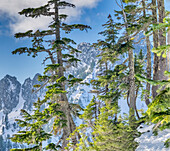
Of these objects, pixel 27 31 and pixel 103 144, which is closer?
pixel 103 144

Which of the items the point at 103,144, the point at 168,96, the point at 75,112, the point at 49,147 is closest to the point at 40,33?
the point at 75,112

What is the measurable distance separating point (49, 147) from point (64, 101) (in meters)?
3.31

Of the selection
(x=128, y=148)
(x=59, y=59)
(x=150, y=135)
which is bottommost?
(x=128, y=148)

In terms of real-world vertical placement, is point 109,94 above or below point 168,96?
below

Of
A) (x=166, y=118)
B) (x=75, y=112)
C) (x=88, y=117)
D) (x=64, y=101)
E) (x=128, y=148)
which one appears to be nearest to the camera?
(x=166, y=118)

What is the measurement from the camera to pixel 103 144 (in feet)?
31.8

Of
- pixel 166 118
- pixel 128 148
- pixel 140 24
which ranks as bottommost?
pixel 128 148

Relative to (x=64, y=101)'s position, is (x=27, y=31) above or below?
above

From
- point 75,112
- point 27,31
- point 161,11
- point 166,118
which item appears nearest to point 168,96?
point 166,118

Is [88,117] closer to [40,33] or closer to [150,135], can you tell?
[150,135]

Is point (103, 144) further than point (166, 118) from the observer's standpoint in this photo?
Yes

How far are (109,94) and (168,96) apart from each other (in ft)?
29.4

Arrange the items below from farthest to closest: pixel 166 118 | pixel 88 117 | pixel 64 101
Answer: pixel 64 101, pixel 88 117, pixel 166 118

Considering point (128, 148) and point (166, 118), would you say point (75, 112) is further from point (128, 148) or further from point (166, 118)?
point (166, 118)
